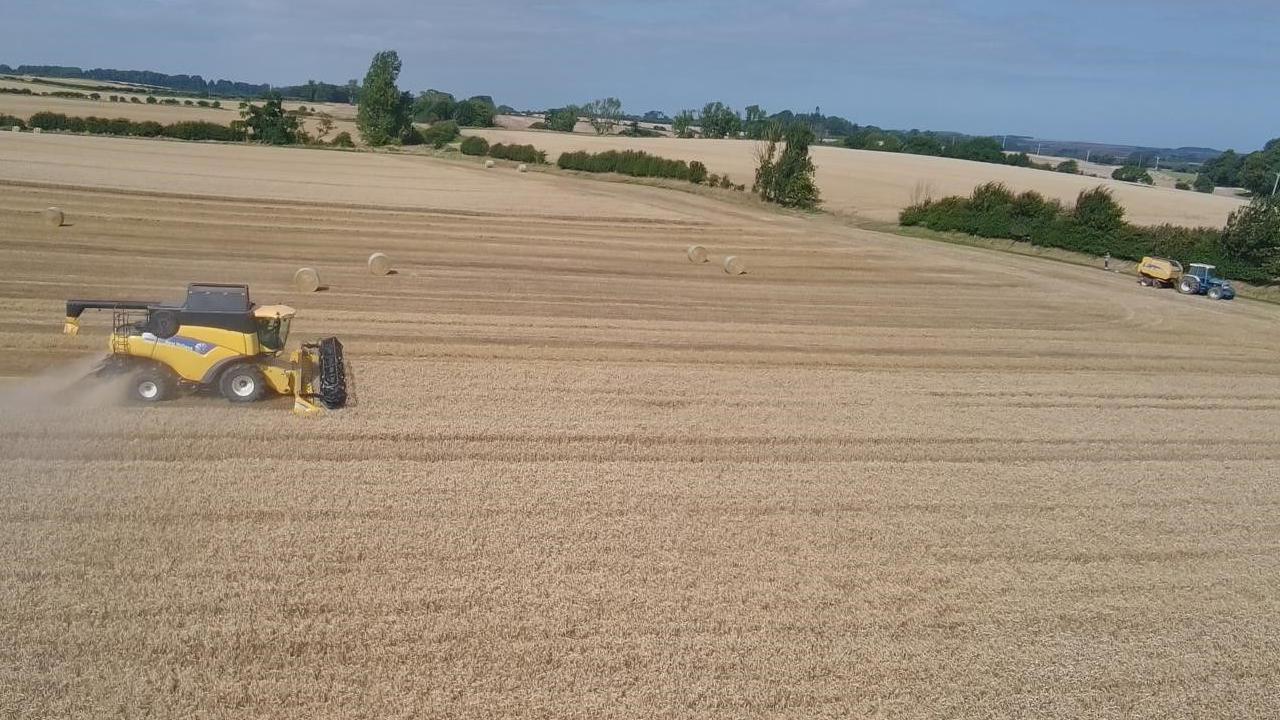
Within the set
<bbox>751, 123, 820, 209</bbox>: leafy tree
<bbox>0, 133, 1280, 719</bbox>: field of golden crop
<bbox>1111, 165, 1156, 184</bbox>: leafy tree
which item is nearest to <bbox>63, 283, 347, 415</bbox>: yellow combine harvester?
<bbox>0, 133, 1280, 719</bbox>: field of golden crop

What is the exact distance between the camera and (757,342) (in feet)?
64.7

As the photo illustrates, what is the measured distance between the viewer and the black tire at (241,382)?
12.8m

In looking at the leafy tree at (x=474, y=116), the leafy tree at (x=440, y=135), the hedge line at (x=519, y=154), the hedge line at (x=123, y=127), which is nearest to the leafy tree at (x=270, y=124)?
the hedge line at (x=123, y=127)

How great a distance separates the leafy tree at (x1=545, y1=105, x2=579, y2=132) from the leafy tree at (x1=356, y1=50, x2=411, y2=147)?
49.6 metres

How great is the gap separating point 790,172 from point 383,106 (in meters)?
46.9

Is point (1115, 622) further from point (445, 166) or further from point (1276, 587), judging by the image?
point (445, 166)

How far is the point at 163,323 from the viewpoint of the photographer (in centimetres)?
1242

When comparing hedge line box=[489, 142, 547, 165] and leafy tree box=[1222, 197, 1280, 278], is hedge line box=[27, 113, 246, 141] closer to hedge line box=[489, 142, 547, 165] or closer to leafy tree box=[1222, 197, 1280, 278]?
hedge line box=[489, 142, 547, 165]

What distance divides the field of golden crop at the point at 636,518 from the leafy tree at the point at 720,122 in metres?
128

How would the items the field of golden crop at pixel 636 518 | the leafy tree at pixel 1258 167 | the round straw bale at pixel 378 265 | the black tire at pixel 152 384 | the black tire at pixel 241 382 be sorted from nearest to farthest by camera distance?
1. the field of golden crop at pixel 636 518
2. the black tire at pixel 152 384
3. the black tire at pixel 241 382
4. the round straw bale at pixel 378 265
5. the leafy tree at pixel 1258 167

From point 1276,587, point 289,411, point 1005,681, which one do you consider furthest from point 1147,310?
point 289,411

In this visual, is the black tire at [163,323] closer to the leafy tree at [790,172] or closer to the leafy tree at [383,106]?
the leafy tree at [790,172]

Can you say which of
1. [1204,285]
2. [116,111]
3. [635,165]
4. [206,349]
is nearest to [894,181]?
[635,165]

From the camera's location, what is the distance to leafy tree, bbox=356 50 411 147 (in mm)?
83188
